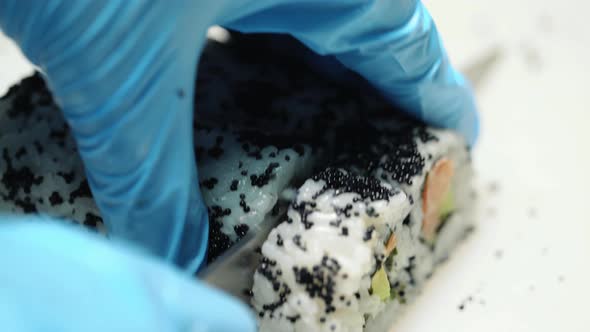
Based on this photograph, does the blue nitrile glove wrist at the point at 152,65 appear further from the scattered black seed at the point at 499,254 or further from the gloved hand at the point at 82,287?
the scattered black seed at the point at 499,254

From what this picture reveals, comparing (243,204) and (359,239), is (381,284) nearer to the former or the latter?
(359,239)

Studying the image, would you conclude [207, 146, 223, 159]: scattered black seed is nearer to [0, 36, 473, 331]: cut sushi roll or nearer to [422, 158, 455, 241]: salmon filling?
[0, 36, 473, 331]: cut sushi roll

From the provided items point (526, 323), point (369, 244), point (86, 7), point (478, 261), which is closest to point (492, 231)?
point (478, 261)

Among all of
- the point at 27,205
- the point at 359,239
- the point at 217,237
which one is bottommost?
the point at 27,205

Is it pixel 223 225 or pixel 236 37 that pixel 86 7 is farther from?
pixel 236 37

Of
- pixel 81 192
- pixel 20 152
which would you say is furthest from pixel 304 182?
pixel 20 152

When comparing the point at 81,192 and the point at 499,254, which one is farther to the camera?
the point at 499,254

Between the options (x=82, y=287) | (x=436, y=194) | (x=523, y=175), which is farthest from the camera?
(x=523, y=175)
